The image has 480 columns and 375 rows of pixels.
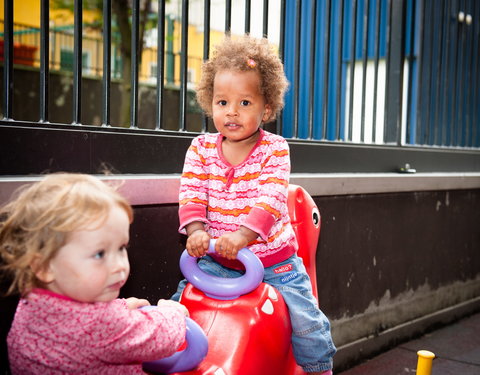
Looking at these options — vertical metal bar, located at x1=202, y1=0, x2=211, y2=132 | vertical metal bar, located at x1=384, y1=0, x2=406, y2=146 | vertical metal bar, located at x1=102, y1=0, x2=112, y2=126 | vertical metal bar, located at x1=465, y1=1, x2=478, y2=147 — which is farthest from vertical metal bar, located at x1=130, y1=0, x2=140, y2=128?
vertical metal bar, located at x1=465, y1=1, x2=478, y2=147

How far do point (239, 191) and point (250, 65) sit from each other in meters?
0.48

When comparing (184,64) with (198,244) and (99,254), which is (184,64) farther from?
(99,254)

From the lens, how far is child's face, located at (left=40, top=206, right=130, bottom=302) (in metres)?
1.42

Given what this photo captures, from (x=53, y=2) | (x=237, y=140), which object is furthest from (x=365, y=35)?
(x=53, y=2)

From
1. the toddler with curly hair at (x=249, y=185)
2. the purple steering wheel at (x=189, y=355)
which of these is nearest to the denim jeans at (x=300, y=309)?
the toddler with curly hair at (x=249, y=185)

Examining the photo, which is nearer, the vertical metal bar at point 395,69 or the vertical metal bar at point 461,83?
the vertical metal bar at point 395,69

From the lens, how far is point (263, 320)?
1.91m

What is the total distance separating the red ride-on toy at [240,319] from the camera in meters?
1.80

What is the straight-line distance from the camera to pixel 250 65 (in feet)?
7.02

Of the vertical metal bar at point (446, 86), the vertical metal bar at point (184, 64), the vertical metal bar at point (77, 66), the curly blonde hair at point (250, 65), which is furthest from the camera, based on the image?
the vertical metal bar at point (446, 86)

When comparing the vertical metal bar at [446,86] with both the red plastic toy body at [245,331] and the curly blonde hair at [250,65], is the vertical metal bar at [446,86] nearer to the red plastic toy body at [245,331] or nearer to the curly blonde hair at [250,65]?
the curly blonde hair at [250,65]

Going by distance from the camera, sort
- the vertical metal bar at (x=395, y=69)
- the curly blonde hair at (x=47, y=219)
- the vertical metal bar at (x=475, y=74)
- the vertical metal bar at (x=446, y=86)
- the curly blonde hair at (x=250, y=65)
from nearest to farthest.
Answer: the curly blonde hair at (x=47, y=219) < the curly blonde hair at (x=250, y=65) < the vertical metal bar at (x=395, y=69) < the vertical metal bar at (x=446, y=86) < the vertical metal bar at (x=475, y=74)

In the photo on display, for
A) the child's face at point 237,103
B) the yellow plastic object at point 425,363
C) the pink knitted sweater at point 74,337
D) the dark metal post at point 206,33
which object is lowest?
the yellow plastic object at point 425,363

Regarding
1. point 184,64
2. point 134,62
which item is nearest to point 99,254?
point 134,62
